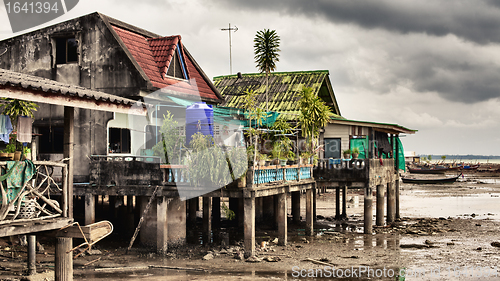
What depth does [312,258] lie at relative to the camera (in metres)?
18.6

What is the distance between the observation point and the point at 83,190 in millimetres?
18578

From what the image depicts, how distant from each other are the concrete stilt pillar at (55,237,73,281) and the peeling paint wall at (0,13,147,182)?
1020cm

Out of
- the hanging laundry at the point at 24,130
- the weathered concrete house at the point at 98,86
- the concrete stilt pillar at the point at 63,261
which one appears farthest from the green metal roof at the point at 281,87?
the concrete stilt pillar at the point at 63,261

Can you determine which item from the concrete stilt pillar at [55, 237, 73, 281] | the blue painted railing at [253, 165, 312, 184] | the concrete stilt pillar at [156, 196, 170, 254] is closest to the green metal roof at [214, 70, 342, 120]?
the blue painted railing at [253, 165, 312, 184]

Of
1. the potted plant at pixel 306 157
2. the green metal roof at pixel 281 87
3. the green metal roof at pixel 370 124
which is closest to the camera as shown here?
the potted plant at pixel 306 157

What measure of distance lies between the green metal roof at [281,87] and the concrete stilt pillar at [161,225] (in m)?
12.6

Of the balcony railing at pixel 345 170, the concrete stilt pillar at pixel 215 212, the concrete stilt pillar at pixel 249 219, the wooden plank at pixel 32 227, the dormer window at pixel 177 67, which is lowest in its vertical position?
the concrete stilt pillar at pixel 215 212

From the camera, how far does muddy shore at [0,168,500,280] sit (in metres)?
16.0

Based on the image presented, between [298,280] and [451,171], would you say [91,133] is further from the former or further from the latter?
[451,171]

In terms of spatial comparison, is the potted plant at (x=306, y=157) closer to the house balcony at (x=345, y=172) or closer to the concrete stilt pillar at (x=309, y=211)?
the house balcony at (x=345, y=172)

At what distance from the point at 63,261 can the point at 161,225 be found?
8.58 meters

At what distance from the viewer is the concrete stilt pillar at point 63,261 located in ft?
30.1

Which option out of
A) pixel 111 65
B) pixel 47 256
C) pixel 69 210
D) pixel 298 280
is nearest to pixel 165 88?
pixel 111 65

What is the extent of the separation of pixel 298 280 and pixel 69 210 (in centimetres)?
861
